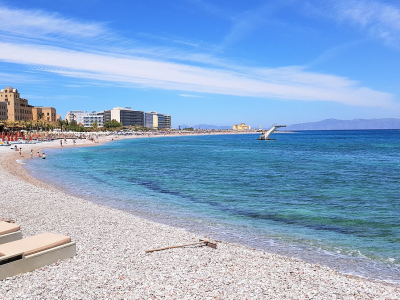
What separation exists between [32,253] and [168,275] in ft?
10.3

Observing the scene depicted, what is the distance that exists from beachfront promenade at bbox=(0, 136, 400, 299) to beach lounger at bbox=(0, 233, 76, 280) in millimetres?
163

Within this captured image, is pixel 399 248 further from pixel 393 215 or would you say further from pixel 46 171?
pixel 46 171

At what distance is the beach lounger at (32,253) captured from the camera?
7.40m

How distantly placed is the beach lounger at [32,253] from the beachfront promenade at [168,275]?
0.16 m

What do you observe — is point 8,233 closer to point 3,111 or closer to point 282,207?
point 282,207

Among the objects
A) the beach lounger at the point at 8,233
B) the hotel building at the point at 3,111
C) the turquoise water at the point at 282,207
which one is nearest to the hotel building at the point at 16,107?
the hotel building at the point at 3,111

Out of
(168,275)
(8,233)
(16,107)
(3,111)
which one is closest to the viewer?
(168,275)

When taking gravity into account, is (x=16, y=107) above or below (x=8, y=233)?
above

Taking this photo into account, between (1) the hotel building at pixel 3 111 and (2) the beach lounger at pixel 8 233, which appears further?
(1) the hotel building at pixel 3 111

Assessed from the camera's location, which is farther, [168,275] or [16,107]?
[16,107]

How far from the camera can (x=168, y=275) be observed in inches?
310

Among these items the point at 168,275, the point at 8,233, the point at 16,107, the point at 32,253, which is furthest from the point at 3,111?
the point at 168,275

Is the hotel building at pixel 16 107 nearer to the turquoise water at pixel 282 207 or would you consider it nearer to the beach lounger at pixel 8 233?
the turquoise water at pixel 282 207

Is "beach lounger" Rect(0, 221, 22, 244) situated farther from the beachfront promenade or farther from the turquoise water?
the turquoise water
